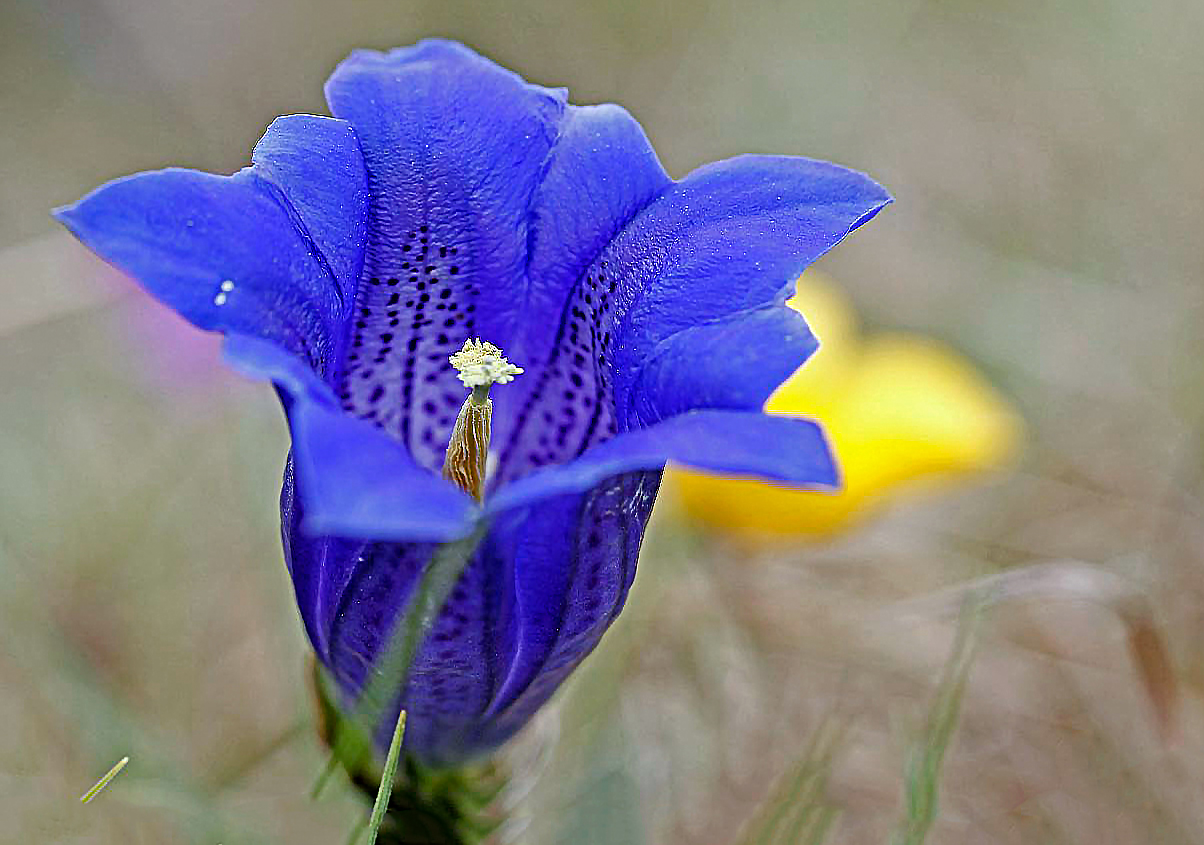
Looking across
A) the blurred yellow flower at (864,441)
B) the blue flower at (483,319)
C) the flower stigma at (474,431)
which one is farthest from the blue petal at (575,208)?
the blurred yellow flower at (864,441)

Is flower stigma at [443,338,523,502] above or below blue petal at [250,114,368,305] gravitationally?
below

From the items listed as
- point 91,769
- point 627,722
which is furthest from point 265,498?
point 627,722

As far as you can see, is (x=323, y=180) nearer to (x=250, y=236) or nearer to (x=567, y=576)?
(x=250, y=236)

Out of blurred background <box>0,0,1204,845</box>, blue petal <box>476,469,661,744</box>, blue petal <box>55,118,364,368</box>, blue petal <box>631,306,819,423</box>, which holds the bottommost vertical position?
blurred background <box>0,0,1204,845</box>

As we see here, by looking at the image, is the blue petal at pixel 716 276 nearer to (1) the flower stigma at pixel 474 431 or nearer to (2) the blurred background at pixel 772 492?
(1) the flower stigma at pixel 474 431

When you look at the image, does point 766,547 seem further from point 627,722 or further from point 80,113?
point 80,113

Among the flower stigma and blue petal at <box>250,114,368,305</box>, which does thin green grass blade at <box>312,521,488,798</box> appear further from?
blue petal at <box>250,114,368,305</box>

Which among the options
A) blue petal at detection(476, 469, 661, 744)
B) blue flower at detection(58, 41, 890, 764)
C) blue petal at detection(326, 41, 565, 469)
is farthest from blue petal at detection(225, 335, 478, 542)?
blue petal at detection(326, 41, 565, 469)
